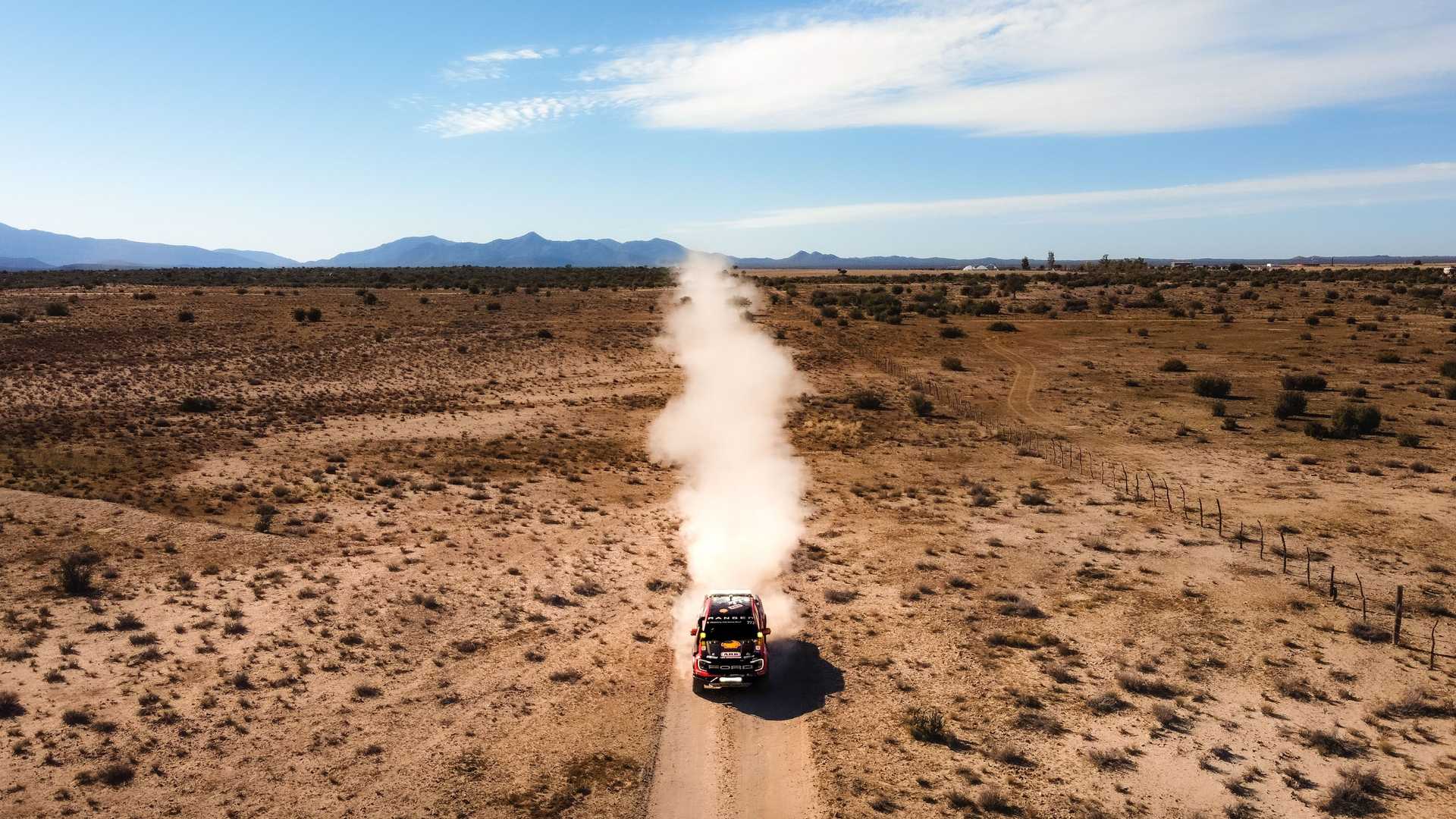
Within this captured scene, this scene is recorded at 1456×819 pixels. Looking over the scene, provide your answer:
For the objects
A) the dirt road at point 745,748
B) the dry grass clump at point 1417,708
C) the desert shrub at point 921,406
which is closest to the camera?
the dirt road at point 745,748

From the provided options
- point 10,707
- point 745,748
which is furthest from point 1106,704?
point 10,707

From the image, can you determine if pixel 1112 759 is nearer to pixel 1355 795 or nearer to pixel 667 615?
pixel 1355 795

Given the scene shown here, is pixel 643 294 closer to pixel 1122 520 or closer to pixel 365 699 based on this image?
pixel 1122 520

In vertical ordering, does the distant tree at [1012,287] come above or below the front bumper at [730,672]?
above

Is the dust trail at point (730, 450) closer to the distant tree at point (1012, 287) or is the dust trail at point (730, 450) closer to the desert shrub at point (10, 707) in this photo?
the desert shrub at point (10, 707)

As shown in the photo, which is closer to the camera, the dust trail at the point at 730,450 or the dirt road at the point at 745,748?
the dirt road at the point at 745,748

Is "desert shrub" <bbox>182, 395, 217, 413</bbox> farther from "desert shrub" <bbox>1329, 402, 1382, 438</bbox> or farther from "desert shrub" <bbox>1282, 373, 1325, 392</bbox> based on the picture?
"desert shrub" <bbox>1282, 373, 1325, 392</bbox>

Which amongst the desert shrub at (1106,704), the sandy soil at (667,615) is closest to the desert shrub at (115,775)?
the sandy soil at (667,615)
